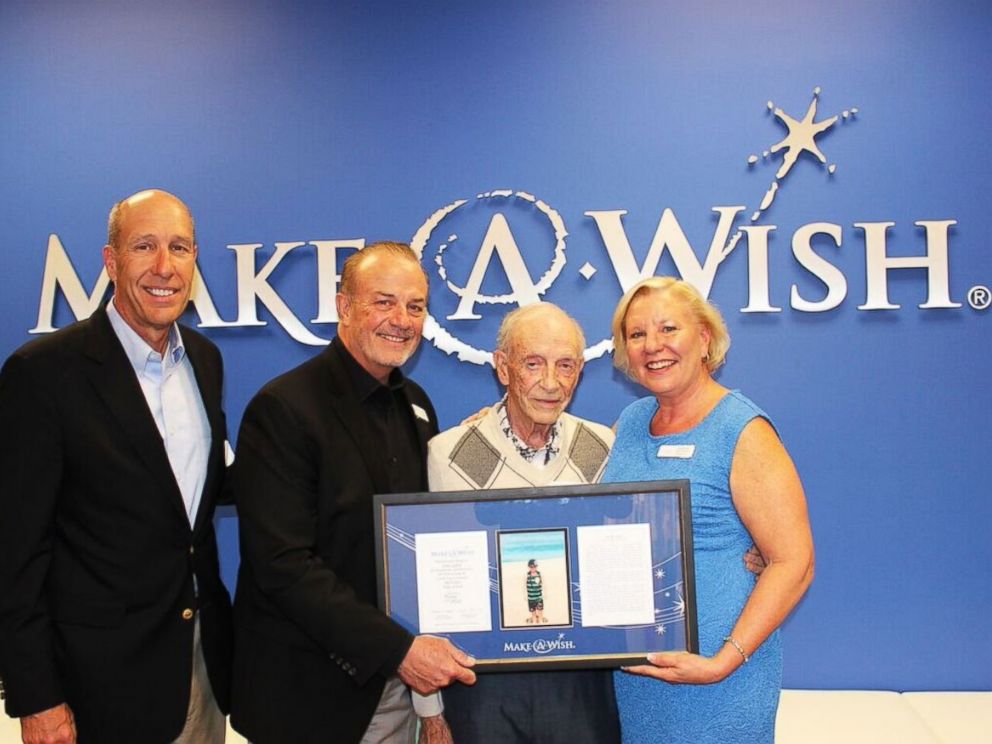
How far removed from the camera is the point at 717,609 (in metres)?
2.03

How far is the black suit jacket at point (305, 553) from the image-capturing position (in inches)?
81.0

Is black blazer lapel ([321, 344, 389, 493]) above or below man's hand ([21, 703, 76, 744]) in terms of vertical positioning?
above

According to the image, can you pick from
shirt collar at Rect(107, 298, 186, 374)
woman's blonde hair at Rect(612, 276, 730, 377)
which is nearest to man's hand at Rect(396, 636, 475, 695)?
woman's blonde hair at Rect(612, 276, 730, 377)

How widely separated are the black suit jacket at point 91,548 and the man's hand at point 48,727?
0.02 metres

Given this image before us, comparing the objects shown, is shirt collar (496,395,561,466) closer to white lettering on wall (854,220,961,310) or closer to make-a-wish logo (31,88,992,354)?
make-a-wish logo (31,88,992,354)

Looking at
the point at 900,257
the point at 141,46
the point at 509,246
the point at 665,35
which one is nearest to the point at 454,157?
the point at 509,246

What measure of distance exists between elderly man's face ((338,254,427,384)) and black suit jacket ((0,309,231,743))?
540mm

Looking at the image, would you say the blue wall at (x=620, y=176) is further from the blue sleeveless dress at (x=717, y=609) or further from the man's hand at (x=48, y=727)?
the man's hand at (x=48, y=727)

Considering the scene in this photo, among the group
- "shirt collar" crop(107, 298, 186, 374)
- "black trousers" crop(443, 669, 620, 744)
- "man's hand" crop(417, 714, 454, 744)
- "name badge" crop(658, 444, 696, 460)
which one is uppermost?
"shirt collar" crop(107, 298, 186, 374)

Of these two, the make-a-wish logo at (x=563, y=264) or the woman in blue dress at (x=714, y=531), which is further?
the make-a-wish logo at (x=563, y=264)

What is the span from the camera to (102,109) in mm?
3982

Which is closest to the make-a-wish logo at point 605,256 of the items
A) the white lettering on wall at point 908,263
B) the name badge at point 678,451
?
the white lettering on wall at point 908,263

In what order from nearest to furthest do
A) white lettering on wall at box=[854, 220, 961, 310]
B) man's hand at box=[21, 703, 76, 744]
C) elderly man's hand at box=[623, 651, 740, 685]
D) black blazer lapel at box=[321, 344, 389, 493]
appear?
1. elderly man's hand at box=[623, 651, 740, 685]
2. man's hand at box=[21, 703, 76, 744]
3. black blazer lapel at box=[321, 344, 389, 493]
4. white lettering on wall at box=[854, 220, 961, 310]

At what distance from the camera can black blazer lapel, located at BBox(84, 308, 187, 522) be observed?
211 cm
